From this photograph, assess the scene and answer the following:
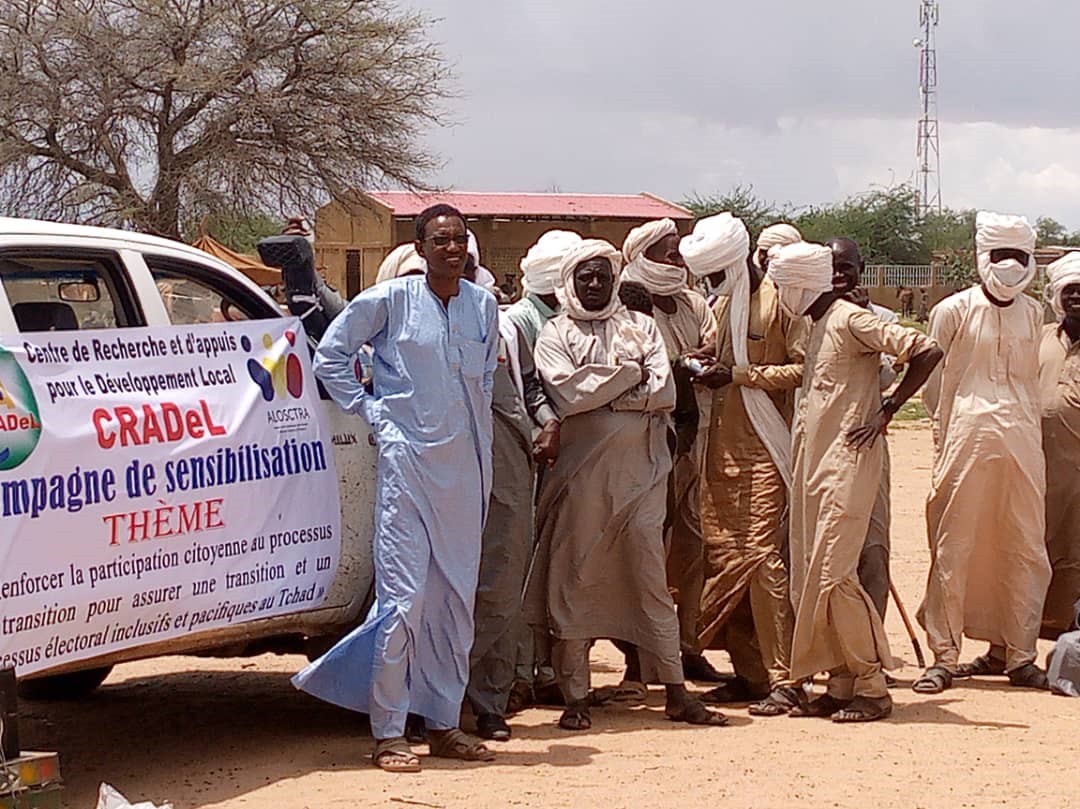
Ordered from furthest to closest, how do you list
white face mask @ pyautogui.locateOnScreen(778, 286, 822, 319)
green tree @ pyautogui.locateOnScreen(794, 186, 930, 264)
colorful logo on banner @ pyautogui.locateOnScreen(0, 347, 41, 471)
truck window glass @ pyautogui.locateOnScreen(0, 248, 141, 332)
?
green tree @ pyautogui.locateOnScreen(794, 186, 930, 264), white face mask @ pyautogui.locateOnScreen(778, 286, 822, 319), truck window glass @ pyautogui.locateOnScreen(0, 248, 141, 332), colorful logo on banner @ pyautogui.locateOnScreen(0, 347, 41, 471)

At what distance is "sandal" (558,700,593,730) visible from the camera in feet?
22.6

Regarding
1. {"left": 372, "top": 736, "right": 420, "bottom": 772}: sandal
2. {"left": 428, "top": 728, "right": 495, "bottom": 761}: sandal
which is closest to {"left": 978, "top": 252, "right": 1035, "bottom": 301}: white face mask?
{"left": 428, "top": 728, "right": 495, "bottom": 761}: sandal

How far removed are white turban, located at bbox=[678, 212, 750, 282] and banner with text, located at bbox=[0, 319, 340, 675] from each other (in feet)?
5.90

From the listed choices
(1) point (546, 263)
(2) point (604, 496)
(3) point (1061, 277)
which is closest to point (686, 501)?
(2) point (604, 496)

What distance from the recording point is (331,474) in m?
6.48

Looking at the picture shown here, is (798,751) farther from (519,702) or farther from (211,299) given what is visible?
(211,299)

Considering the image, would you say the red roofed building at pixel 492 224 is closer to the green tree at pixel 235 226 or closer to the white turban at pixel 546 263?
the green tree at pixel 235 226

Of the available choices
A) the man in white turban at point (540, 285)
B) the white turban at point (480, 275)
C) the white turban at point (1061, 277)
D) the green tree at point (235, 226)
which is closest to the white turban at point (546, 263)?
the man in white turban at point (540, 285)

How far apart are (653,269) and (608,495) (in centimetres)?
116

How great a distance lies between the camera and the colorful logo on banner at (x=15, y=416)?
5211 mm

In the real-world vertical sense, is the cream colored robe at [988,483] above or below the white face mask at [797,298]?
below

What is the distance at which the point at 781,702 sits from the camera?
23.6ft

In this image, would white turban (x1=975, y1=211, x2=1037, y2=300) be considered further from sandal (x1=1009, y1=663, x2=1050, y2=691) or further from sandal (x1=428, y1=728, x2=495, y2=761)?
sandal (x1=428, y1=728, x2=495, y2=761)

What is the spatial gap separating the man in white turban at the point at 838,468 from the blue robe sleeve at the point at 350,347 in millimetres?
1727
